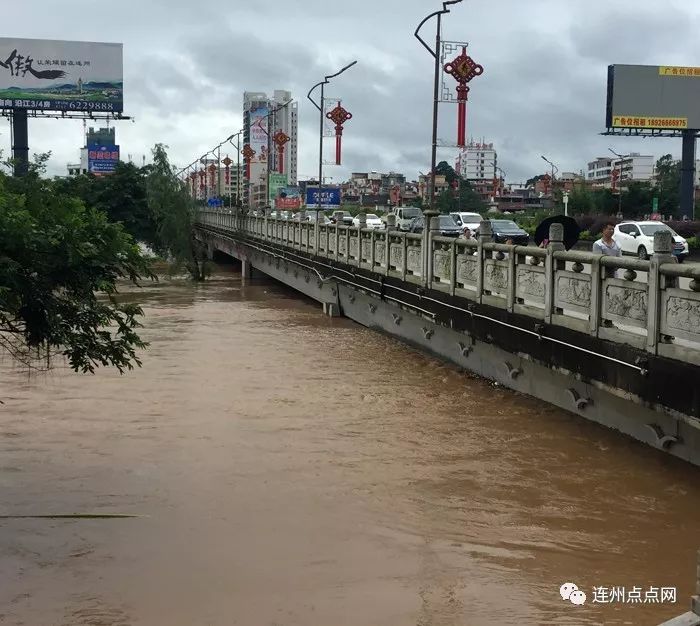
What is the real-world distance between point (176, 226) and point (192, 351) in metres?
25.1

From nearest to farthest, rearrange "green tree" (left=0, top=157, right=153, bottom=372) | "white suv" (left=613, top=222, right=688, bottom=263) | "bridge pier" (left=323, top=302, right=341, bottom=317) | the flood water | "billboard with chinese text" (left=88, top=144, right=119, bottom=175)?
the flood water < "green tree" (left=0, top=157, right=153, bottom=372) < "bridge pier" (left=323, top=302, right=341, bottom=317) < "white suv" (left=613, top=222, right=688, bottom=263) < "billboard with chinese text" (left=88, top=144, right=119, bottom=175)

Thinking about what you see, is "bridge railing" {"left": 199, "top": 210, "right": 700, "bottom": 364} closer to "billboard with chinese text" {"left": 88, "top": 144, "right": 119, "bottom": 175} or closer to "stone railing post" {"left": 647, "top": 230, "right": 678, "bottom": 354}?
"stone railing post" {"left": 647, "top": 230, "right": 678, "bottom": 354}

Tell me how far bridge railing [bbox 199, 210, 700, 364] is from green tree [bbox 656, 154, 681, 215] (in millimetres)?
50013

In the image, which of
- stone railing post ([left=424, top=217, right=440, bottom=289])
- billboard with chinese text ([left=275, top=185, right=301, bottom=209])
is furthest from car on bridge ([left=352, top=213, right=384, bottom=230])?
billboard with chinese text ([left=275, top=185, right=301, bottom=209])

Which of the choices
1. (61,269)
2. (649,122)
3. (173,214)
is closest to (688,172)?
(649,122)

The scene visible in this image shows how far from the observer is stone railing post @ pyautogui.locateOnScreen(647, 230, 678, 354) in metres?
8.55

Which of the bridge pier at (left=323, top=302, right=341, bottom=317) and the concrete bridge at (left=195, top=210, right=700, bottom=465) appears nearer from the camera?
the concrete bridge at (left=195, top=210, right=700, bottom=465)

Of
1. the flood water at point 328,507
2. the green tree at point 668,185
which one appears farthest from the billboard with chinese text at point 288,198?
the flood water at point 328,507

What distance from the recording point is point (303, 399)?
1377 centimetres

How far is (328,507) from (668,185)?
261 feet

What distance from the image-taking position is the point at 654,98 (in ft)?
170

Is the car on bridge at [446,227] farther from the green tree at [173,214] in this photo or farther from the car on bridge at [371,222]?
the green tree at [173,214]

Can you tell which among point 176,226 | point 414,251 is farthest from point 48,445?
point 176,226

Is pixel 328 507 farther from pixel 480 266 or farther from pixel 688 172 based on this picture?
pixel 688 172
